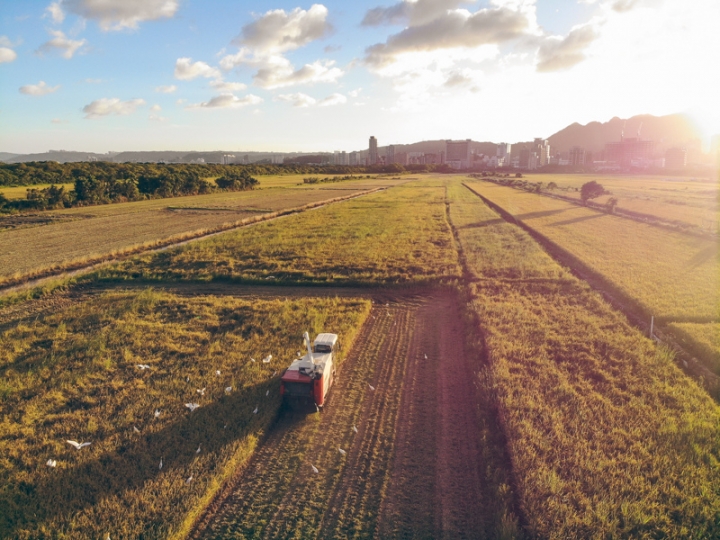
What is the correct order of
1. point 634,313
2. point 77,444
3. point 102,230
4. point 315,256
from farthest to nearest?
point 102,230 → point 315,256 → point 634,313 → point 77,444

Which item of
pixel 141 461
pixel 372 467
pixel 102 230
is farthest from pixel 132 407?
pixel 102 230

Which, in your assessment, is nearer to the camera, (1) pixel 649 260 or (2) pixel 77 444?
(2) pixel 77 444

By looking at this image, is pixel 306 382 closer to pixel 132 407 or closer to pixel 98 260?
pixel 132 407

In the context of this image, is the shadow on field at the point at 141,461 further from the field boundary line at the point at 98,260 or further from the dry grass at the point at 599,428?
the field boundary line at the point at 98,260

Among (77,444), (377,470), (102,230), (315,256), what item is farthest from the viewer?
(102,230)

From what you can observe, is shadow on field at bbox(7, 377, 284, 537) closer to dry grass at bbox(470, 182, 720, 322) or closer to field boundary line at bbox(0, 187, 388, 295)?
dry grass at bbox(470, 182, 720, 322)

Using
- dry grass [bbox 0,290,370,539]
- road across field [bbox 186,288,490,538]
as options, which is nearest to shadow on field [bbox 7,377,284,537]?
dry grass [bbox 0,290,370,539]

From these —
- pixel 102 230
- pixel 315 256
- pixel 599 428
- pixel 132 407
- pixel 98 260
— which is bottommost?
pixel 599 428

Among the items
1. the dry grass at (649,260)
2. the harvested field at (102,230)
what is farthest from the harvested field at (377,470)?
the harvested field at (102,230)
